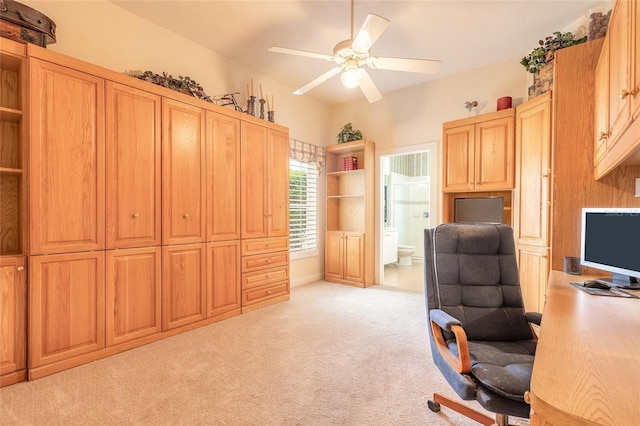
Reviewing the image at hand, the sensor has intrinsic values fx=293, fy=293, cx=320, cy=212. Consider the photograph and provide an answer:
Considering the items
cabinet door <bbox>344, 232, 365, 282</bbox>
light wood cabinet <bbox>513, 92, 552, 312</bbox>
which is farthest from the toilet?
light wood cabinet <bbox>513, 92, 552, 312</bbox>

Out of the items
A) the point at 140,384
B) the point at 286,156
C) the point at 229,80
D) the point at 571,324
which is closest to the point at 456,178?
the point at 286,156

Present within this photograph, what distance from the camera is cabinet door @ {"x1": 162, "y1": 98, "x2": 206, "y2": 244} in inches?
109

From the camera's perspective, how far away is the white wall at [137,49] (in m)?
2.56

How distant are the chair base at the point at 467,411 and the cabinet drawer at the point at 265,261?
2.35 meters

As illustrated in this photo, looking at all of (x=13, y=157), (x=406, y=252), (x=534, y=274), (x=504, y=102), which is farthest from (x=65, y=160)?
(x=406, y=252)

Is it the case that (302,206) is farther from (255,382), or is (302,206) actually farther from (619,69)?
(619,69)

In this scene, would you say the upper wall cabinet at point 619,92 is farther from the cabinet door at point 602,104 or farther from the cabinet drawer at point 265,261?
the cabinet drawer at point 265,261

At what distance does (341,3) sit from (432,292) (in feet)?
8.62

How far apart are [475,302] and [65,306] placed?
9.35 feet

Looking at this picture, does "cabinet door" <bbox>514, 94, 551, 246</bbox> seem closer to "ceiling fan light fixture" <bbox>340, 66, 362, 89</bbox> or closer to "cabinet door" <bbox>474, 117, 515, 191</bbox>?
"cabinet door" <bbox>474, 117, 515, 191</bbox>

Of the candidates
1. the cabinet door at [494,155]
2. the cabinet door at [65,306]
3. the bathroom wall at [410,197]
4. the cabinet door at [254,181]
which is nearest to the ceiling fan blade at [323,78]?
the cabinet door at [254,181]

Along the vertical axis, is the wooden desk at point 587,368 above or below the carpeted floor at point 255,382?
above

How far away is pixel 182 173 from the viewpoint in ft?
9.45

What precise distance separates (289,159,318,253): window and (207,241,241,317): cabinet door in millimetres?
1397
